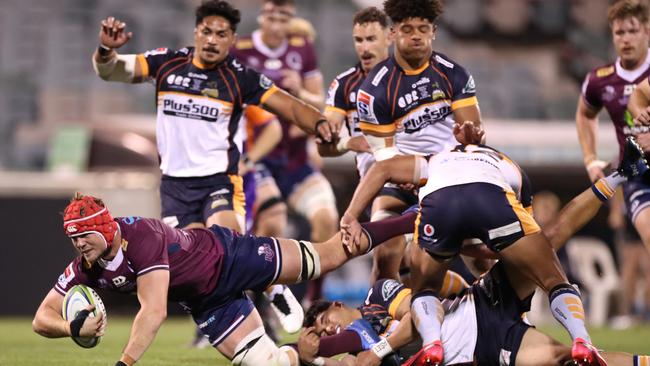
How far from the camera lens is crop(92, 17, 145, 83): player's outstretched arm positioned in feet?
24.2

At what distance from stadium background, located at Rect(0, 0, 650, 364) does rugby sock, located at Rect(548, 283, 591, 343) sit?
7.33m

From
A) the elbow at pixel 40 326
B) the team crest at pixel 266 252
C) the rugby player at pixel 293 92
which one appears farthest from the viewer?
the rugby player at pixel 293 92

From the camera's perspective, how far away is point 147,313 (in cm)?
559

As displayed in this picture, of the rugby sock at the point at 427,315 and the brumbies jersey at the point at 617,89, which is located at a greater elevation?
the brumbies jersey at the point at 617,89

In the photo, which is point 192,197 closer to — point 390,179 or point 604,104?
point 390,179

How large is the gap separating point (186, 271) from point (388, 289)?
1451 mm

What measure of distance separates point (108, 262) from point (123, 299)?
7689 mm

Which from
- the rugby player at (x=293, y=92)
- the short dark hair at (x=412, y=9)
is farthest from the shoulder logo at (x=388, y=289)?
the rugby player at (x=293, y=92)

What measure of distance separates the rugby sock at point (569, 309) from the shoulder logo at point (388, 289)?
4.09ft

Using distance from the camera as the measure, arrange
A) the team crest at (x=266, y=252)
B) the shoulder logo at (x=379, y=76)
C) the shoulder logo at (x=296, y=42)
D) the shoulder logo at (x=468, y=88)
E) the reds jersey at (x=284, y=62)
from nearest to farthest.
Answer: the team crest at (x=266, y=252) < the shoulder logo at (x=468, y=88) < the shoulder logo at (x=379, y=76) < the reds jersey at (x=284, y=62) < the shoulder logo at (x=296, y=42)

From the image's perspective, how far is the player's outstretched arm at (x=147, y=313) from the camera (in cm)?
553

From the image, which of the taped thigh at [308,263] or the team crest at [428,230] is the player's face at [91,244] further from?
the team crest at [428,230]

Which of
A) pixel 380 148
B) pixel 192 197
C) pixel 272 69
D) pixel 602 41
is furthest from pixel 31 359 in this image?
pixel 602 41

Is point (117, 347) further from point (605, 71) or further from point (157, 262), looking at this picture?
point (605, 71)
